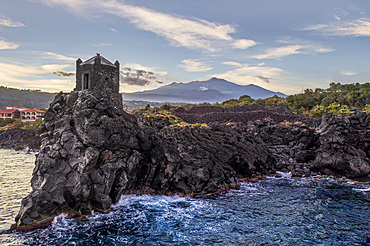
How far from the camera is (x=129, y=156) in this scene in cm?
2772

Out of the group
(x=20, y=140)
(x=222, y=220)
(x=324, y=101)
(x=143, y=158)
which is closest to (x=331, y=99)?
(x=324, y=101)

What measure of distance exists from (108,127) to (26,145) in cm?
7001

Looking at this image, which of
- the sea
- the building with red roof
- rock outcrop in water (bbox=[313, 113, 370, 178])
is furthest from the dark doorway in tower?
the building with red roof

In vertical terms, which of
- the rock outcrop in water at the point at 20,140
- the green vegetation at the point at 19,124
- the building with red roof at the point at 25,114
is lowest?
the rock outcrop in water at the point at 20,140

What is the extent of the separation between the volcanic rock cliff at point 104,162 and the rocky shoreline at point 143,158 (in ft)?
0.29

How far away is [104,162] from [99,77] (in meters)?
13.3

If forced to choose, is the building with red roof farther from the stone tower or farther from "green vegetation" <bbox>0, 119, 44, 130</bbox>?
the stone tower

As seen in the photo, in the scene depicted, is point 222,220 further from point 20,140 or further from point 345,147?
point 20,140

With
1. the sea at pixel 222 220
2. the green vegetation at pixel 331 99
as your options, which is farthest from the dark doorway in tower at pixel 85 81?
the green vegetation at pixel 331 99

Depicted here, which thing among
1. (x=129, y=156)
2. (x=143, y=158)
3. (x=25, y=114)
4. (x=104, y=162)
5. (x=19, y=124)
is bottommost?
(x=19, y=124)

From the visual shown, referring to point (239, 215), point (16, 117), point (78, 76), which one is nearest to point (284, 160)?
point (239, 215)

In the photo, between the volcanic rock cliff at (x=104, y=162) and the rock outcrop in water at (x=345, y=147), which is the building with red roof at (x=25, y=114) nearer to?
the volcanic rock cliff at (x=104, y=162)

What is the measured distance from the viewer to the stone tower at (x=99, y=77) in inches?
1287

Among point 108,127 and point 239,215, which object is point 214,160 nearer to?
point 239,215
